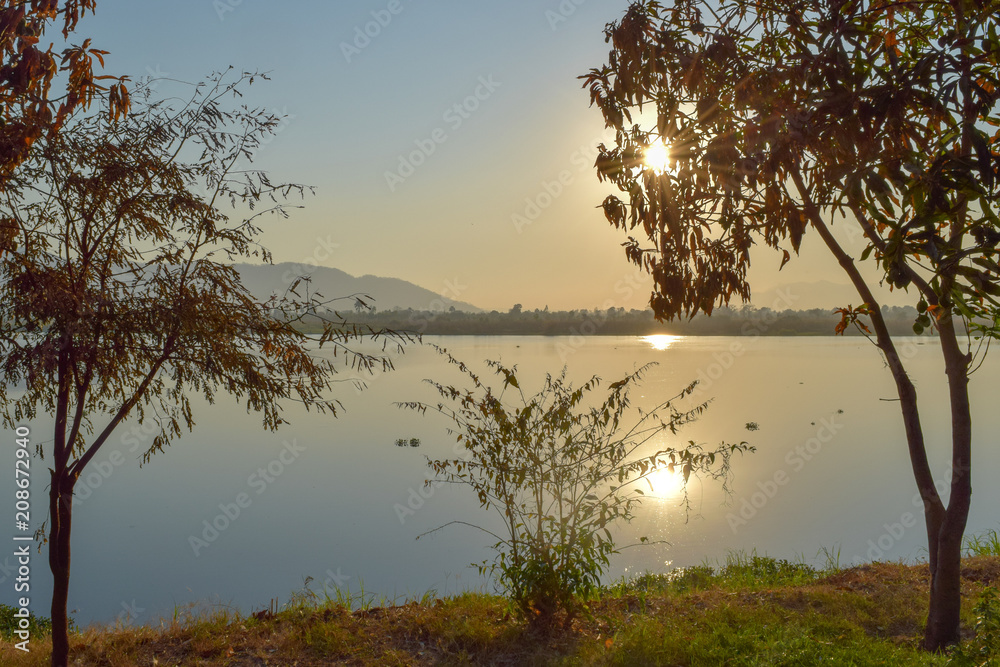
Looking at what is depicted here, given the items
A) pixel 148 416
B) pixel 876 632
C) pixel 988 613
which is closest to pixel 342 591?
pixel 148 416

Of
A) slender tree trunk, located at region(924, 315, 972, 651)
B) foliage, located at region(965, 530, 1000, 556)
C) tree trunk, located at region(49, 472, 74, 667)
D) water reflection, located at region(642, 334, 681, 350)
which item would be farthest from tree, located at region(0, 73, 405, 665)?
water reflection, located at region(642, 334, 681, 350)

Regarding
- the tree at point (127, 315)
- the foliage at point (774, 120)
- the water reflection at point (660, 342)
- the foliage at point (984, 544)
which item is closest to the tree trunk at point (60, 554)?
the tree at point (127, 315)

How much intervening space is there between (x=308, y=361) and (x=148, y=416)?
1.38m

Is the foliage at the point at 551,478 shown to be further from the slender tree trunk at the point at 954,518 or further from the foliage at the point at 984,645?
the foliage at the point at 984,645

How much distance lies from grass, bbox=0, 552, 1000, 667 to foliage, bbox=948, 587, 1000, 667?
0.16 meters

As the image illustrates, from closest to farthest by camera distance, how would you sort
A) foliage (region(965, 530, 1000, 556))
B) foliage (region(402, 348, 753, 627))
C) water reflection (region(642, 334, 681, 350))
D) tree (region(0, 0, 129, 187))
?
tree (region(0, 0, 129, 187)) < foliage (region(402, 348, 753, 627)) < foliage (region(965, 530, 1000, 556)) < water reflection (region(642, 334, 681, 350))

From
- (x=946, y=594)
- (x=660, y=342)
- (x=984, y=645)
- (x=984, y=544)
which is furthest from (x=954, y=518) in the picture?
(x=660, y=342)

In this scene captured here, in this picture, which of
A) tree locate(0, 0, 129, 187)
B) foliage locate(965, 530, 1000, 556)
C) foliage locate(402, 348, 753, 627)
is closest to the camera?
tree locate(0, 0, 129, 187)

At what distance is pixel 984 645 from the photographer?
3.99 metres

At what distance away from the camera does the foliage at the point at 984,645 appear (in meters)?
3.95

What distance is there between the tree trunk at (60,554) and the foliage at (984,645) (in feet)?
17.4

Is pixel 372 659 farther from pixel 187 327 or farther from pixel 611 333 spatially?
pixel 611 333

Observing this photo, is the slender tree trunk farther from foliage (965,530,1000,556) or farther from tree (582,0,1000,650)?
foliage (965,530,1000,556)

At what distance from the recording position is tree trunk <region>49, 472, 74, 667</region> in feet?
14.7
